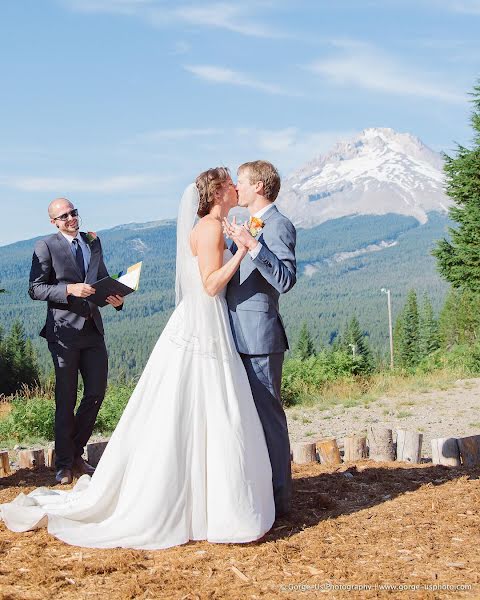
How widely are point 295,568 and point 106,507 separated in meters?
1.36

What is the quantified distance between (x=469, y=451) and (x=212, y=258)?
391 centimetres

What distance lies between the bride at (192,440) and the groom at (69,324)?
6.33 feet

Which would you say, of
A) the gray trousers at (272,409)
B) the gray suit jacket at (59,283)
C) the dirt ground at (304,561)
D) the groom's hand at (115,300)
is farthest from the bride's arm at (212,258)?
the gray suit jacket at (59,283)

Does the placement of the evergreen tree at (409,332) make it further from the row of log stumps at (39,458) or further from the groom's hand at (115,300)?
the groom's hand at (115,300)

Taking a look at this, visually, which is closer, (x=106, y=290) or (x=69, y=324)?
(x=106, y=290)

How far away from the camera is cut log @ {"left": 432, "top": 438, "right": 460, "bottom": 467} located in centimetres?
793

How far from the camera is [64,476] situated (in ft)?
24.2

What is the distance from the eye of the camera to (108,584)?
4.63 m

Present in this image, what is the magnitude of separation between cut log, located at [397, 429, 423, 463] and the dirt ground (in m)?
1.69

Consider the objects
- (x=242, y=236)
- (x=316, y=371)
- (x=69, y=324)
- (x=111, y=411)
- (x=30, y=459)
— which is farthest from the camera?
(x=316, y=371)

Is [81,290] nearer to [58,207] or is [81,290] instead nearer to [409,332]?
[58,207]

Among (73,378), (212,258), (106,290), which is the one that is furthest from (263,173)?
(73,378)

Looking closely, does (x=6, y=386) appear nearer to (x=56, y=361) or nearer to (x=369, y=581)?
(x=56, y=361)

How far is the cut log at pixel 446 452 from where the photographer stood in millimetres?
7926
